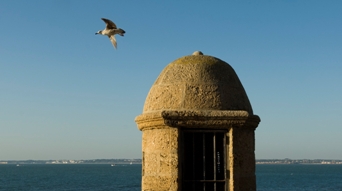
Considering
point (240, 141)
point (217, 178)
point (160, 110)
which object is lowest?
point (217, 178)

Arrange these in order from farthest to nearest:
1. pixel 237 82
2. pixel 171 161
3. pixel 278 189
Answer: pixel 278 189
pixel 237 82
pixel 171 161

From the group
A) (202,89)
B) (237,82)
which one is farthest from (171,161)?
(237,82)

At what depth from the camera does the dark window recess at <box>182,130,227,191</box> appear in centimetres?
479

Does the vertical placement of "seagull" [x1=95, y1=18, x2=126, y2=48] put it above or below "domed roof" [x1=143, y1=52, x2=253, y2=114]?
above

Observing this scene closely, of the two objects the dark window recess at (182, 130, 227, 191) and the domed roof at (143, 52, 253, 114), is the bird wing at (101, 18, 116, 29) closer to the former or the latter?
the domed roof at (143, 52, 253, 114)

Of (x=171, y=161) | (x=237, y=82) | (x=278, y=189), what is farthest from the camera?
(x=278, y=189)

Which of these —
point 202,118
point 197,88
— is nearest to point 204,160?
point 202,118

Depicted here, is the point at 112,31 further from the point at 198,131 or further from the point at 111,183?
the point at 111,183

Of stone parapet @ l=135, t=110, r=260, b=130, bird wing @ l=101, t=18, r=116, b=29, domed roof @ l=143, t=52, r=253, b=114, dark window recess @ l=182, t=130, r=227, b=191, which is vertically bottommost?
dark window recess @ l=182, t=130, r=227, b=191

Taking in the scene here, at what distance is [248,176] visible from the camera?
15.9 feet

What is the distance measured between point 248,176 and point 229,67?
122 centimetres

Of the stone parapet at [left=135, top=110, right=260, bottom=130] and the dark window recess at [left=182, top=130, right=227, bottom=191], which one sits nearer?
the stone parapet at [left=135, top=110, right=260, bottom=130]

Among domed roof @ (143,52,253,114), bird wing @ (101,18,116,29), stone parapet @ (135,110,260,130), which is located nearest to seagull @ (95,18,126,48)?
bird wing @ (101,18,116,29)

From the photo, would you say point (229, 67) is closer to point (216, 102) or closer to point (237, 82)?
point (237, 82)
